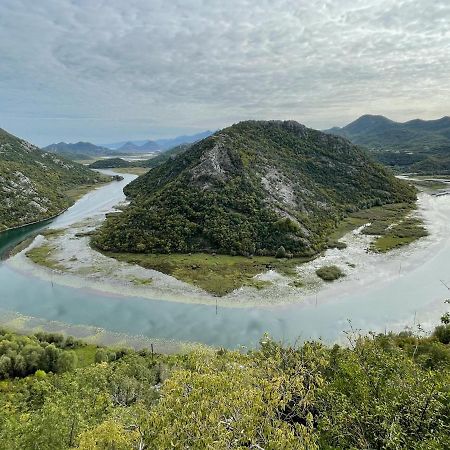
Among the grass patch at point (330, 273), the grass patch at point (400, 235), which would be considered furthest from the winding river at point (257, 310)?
the grass patch at point (400, 235)

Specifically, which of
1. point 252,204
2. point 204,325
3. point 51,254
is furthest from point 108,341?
point 252,204

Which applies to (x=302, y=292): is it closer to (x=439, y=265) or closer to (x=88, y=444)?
(x=439, y=265)

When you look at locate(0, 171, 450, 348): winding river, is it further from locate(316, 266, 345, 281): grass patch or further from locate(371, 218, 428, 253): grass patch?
locate(371, 218, 428, 253): grass patch

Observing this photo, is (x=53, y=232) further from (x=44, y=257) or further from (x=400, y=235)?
(x=400, y=235)

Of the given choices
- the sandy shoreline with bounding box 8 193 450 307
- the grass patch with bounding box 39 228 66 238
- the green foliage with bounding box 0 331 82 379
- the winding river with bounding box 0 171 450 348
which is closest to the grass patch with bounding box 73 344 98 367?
the green foliage with bounding box 0 331 82 379

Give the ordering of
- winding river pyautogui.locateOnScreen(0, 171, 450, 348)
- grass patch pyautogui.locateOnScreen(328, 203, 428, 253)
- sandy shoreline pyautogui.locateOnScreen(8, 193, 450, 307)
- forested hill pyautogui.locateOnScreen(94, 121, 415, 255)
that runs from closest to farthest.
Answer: winding river pyautogui.locateOnScreen(0, 171, 450, 348) → sandy shoreline pyautogui.locateOnScreen(8, 193, 450, 307) → forested hill pyautogui.locateOnScreen(94, 121, 415, 255) → grass patch pyautogui.locateOnScreen(328, 203, 428, 253)

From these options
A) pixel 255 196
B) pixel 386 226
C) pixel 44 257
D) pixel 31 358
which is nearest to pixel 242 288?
pixel 31 358
